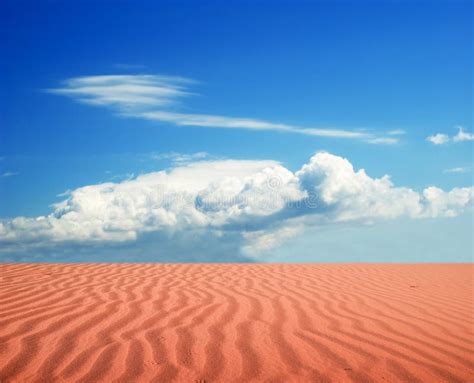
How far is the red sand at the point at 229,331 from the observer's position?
398 centimetres

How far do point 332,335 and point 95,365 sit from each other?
2.70m

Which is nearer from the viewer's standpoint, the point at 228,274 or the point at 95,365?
the point at 95,365

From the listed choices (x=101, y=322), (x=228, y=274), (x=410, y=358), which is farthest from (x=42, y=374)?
(x=228, y=274)

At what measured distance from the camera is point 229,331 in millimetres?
5094

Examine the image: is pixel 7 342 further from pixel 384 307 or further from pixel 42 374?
pixel 384 307

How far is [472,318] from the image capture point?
6430 mm

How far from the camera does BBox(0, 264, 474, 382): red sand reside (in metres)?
3.98

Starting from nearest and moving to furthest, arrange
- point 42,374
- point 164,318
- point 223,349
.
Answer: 1. point 42,374
2. point 223,349
3. point 164,318

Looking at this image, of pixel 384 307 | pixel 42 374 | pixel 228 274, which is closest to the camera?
pixel 42 374

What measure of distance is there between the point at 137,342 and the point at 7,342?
4.50ft

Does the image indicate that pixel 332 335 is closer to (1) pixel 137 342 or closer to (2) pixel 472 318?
(1) pixel 137 342

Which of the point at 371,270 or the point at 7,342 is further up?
the point at 7,342

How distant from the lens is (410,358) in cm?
446

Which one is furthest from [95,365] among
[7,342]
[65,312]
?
[65,312]
